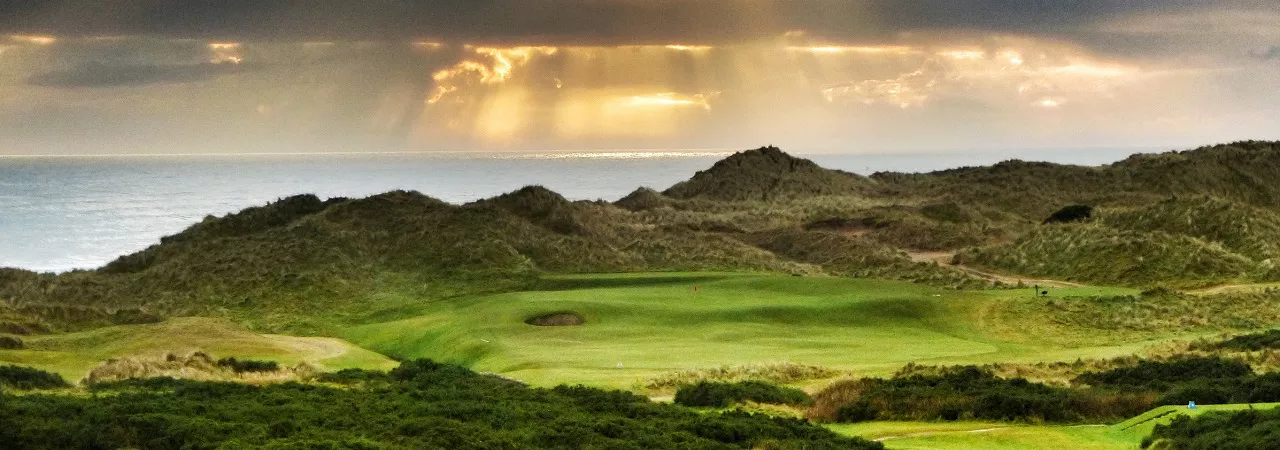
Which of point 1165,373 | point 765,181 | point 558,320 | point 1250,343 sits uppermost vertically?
point 765,181

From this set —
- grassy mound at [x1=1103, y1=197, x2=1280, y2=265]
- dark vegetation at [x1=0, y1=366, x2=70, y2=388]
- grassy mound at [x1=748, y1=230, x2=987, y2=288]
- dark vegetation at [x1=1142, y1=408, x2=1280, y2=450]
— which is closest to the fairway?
dark vegetation at [x1=0, y1=366, x2=70, y2=388]

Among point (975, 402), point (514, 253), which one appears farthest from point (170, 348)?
point (514, 253)

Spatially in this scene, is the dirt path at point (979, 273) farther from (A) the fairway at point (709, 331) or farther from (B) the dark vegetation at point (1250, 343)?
(B) the dark vegetation at point (1250, 343)

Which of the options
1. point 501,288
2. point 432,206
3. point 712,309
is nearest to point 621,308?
point 712,309

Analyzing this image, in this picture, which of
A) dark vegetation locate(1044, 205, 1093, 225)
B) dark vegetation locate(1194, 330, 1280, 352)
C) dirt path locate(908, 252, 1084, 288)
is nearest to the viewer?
dark vegetation locate(1194, 330, 1280, 352)

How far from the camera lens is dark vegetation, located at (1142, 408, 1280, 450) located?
73.5 feet

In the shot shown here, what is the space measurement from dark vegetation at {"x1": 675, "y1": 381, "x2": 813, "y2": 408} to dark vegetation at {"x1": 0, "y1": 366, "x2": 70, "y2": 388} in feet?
62.7

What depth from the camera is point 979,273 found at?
296 feet

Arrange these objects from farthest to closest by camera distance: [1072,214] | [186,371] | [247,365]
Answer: [1072,214] → [247,365] → [186,371]

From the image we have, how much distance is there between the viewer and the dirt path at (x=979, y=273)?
79625mm

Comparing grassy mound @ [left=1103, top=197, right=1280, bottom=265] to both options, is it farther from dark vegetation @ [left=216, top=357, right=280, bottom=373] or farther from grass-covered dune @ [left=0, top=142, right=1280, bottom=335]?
dark vegetation @ [left=216, top=357, right=280, bottom=373]

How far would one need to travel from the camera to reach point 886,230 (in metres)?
118

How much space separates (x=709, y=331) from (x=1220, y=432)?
106 ft

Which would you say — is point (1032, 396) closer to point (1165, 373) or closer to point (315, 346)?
point (1165, 373)
